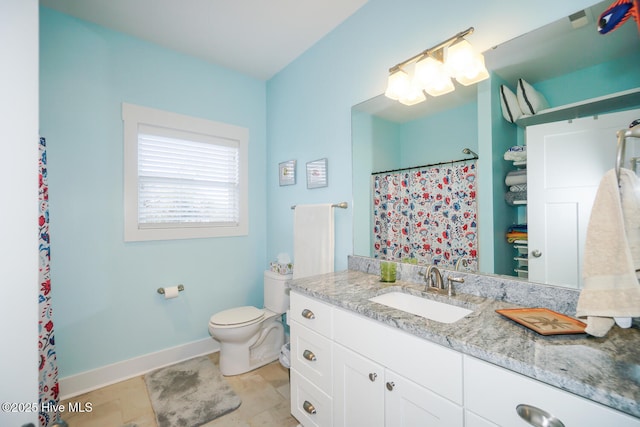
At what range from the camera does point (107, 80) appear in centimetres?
204

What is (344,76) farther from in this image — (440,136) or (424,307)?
(424,307)

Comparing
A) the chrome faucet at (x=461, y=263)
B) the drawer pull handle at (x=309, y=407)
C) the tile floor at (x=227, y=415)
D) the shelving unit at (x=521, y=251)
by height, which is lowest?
the tile floor at (x=227, y=415)

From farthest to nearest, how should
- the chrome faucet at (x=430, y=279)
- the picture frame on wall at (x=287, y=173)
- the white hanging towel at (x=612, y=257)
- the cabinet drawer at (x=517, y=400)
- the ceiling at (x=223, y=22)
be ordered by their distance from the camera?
the picture frame on wall at (x=287, y=173)
the ceiling at (x=223, y=22)
the chrome faucet at (x=430, y=279)
the white hanging towel at (x=612, y=257)
the cabinet drawer at (x=517, y=400)

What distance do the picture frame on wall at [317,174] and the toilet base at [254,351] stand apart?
1.25 metres

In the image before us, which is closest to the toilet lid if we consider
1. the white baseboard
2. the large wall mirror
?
the white baseboard

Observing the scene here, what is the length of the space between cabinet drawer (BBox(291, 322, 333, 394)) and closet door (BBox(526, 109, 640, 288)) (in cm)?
95

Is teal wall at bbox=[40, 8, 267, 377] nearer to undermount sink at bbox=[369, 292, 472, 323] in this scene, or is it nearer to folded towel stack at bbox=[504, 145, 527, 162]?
undermount sink at bbox=[369, 292, 472, 323]

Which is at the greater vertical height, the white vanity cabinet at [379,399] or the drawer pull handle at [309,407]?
the white vanity cabinet at [379,399]

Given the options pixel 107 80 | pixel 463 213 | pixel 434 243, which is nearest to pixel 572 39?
pixel 463 213

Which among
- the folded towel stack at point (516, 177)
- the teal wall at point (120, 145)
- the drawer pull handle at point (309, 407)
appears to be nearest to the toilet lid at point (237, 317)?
the teal wall at point (120, 145)

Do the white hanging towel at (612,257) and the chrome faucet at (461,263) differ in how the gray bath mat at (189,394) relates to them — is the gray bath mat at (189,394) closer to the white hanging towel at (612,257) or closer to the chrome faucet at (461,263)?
the chrome faucet at (461,263)

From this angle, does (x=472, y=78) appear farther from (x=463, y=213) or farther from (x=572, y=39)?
(x=463, y=213)

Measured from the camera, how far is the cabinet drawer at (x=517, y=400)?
1.91ft

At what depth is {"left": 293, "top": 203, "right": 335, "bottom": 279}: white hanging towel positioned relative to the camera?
1978 mm
